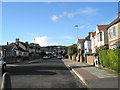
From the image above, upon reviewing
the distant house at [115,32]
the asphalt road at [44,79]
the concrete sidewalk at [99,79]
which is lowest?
the asphalt road at [44,79]

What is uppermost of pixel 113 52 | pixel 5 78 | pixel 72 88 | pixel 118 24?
pixel 118 24

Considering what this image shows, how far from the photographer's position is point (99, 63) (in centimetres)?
2027

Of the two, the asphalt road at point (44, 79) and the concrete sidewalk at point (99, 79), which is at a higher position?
the concrete sidewalk at point (99, 79)

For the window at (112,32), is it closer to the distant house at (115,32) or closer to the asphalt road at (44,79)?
the distant house at (115,32)

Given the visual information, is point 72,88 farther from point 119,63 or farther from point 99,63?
point 99,63

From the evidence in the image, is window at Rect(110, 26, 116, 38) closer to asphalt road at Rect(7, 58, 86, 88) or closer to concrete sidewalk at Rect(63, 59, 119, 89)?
asphalt road at Rect(7, 58, 86, 88)

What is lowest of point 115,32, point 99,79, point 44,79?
point 44,79

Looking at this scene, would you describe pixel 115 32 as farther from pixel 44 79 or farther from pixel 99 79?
pixel 44 79

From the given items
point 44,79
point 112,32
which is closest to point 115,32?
point 112,32

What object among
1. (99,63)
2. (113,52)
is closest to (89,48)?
(99,63)

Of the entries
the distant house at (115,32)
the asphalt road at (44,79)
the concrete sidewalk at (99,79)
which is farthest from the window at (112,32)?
the concrete sidewalk at (99,79)

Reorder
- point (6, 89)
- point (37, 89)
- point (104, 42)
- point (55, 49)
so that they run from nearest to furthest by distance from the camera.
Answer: point (6, 89)
point (37, 89)
point (104, 42)
point (55, 49)

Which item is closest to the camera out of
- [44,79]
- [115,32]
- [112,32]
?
[44,79]

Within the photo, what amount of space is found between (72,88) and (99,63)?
1193 centimetres
